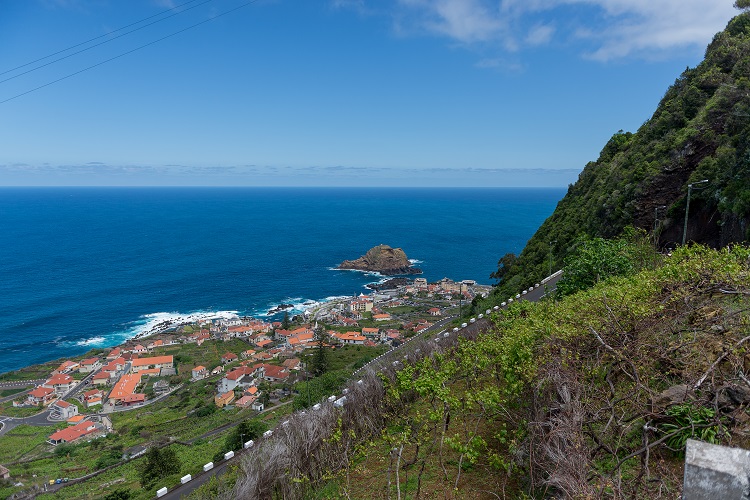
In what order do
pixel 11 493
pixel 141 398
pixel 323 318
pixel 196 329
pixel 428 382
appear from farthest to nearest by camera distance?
1. pixel 323 318
2. pixel 196 329
3. pixel 141 398
4. pixel 11 493
5. pixel 428 382

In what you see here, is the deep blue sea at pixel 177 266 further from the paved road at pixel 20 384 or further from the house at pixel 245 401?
the house at pixel 245 401

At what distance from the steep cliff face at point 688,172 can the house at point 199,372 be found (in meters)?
38.7

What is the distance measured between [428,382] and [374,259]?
272ft

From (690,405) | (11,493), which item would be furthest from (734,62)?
(11,493)

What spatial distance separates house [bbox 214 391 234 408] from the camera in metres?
41.4

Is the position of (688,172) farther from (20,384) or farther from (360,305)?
(20,384)

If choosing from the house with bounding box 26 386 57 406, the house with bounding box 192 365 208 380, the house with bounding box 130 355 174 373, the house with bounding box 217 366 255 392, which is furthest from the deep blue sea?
the house with bounding box 217 366 255 392

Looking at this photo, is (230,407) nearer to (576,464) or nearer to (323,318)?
(323,318)

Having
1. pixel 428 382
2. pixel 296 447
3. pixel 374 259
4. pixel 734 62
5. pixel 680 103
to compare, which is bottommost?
pixel 374 259

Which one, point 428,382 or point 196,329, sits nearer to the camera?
point 428,382

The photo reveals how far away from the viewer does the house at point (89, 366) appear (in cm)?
4872

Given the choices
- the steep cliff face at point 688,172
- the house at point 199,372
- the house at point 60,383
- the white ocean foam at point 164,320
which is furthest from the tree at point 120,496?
the white ocean foam at point 164,320

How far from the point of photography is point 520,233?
125 m

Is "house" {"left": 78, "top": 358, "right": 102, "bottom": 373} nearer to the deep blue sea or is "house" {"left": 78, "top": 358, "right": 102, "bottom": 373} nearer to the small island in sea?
the deep blue sea
